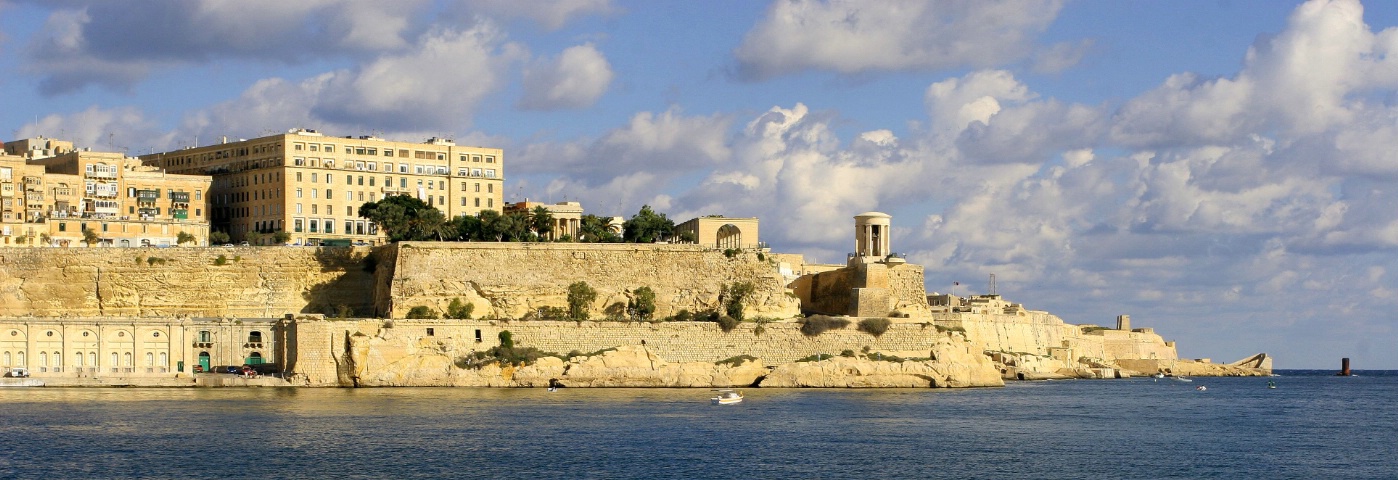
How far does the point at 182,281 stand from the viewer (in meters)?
73.2

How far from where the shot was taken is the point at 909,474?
3947 centimetres

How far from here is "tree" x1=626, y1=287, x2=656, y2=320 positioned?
72.0 metres

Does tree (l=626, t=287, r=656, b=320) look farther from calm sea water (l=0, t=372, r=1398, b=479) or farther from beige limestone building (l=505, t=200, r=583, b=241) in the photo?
beige limestone building (l=505, t=200, r=583, b=241)

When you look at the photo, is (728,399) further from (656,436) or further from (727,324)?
(656,436)

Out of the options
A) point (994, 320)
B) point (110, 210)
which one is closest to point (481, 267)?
point (110, 210)

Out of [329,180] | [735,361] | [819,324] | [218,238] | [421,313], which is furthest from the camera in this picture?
[329,180]

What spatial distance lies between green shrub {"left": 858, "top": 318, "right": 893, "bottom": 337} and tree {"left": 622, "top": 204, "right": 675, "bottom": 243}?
17217 mm

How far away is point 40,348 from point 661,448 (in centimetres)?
3162

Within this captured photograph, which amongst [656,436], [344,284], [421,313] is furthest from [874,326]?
[656,436]

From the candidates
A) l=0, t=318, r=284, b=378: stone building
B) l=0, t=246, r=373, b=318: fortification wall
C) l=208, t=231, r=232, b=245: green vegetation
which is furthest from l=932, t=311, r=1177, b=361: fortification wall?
l=208, t=231, r=232, b=245: green vegetation

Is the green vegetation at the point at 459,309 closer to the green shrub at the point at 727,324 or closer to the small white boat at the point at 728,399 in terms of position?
the green shrub at the point at 727,324

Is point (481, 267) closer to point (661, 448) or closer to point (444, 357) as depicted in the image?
point (444, 357)

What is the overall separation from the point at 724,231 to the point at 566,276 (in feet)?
52.5

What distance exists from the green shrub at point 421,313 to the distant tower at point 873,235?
19.1m
